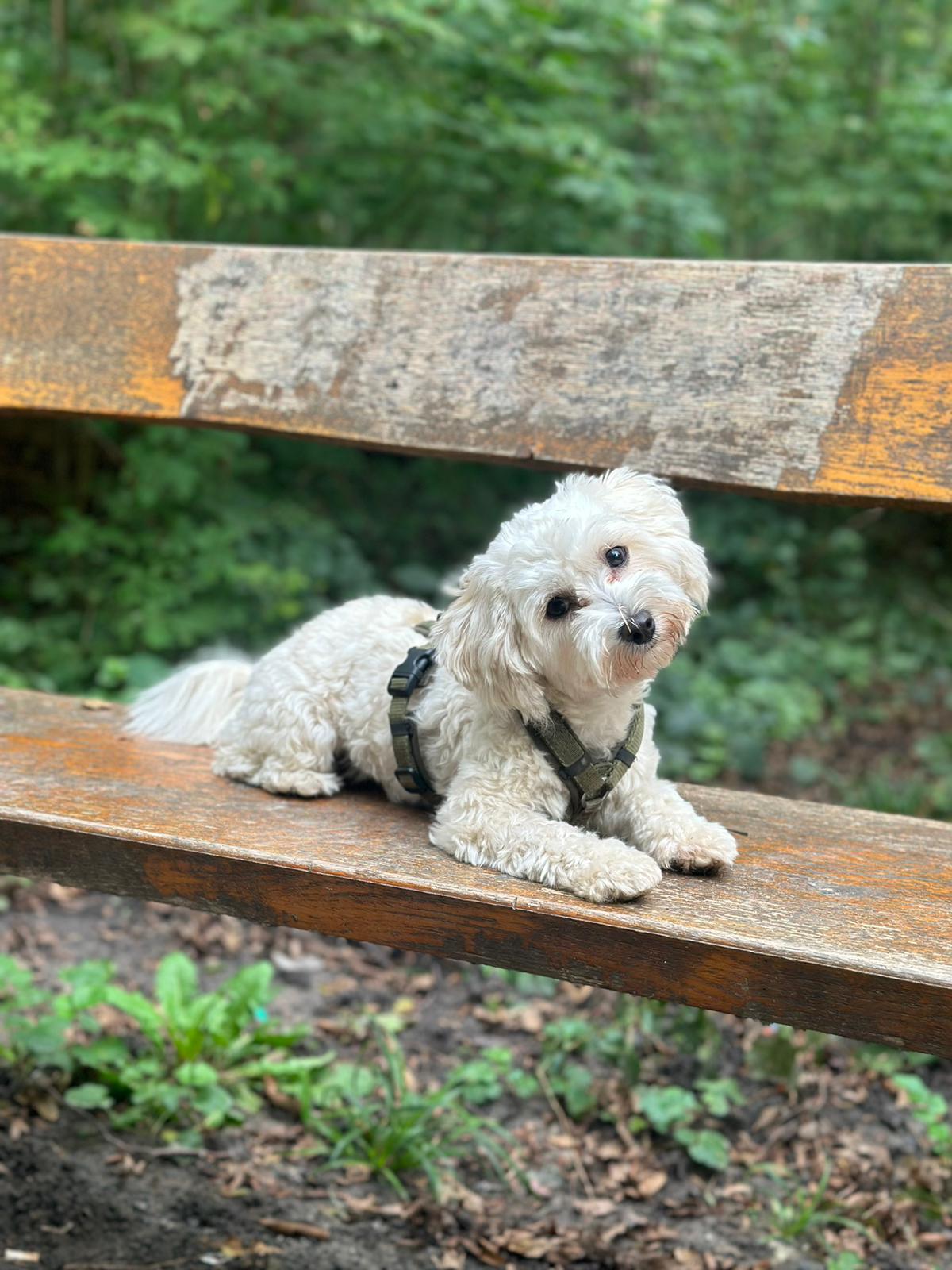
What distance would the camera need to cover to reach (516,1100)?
11.0 ft

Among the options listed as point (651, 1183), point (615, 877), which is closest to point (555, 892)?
point (615, 877)

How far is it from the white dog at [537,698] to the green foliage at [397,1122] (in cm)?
101

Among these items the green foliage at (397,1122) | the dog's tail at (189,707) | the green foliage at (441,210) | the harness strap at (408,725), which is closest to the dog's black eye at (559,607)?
the harness strap at (408,725)

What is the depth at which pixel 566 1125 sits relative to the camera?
128 inches

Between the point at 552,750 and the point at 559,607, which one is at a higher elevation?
the point at 559,607

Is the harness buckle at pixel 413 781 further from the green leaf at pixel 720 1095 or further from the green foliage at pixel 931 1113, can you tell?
the green foliage at pixel 931 1113

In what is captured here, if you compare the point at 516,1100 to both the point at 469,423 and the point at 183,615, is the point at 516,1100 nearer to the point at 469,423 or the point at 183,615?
the point at 469,423

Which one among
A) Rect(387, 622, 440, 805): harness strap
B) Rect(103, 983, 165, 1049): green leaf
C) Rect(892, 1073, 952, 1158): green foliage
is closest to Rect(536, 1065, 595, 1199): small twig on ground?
Rect(892, 1073, 952, 1158): green foliage

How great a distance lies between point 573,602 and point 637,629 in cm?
12

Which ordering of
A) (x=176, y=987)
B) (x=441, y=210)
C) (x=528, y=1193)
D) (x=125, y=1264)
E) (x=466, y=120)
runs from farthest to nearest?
(x=441, y=210) < (x=466, y=120) < (x=176, y=987) < (x=528, y=1193) < (x=125, y=1264)

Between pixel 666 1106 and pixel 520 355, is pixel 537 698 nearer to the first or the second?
pixel 520 355

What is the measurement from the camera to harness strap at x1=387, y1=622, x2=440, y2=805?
2320 mm

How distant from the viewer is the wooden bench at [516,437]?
1.79 metres

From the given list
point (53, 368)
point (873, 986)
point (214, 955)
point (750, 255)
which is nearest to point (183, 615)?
point (214, 955)
